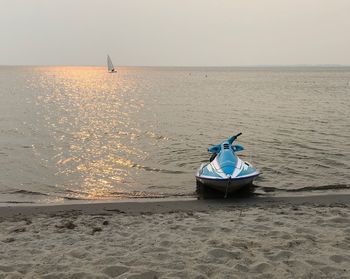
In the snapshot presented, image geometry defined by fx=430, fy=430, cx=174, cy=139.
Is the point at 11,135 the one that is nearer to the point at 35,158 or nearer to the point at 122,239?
the point at 35,158

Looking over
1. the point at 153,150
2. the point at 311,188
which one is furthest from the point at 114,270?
the point at 153,150

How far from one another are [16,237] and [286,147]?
14231 mm

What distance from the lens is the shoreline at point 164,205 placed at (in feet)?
36.0

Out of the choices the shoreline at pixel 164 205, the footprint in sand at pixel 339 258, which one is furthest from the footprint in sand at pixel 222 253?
the shoreline at pixel 164 205

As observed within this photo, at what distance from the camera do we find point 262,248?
7.68 metres

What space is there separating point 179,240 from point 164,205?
338cm

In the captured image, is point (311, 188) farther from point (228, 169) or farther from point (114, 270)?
point (114, 270)

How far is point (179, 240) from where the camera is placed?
8164 mm

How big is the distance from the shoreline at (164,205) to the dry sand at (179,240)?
3 cm

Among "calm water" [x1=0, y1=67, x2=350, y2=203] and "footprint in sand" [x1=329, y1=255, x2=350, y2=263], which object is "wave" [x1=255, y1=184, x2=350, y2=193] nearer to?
"calm water" [x1=0, y1=67, x2=350, y2=203]

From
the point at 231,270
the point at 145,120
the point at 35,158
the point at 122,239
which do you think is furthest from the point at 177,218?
the point at 145,120

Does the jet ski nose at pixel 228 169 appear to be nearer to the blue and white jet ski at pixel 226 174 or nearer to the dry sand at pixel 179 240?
the blue and white jet ski at pixel 226 174

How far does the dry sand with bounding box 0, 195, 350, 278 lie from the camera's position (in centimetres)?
679

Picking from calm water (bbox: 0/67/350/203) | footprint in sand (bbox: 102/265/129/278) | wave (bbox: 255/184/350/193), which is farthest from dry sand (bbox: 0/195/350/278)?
calm water (bbox: 0/67/350/203)
